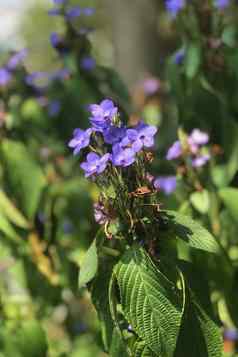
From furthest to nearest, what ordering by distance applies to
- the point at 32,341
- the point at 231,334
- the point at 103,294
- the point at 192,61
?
1. the point at 231,334
2. the point at 192,61
3. the point at 32,341
4. the point at 103,294

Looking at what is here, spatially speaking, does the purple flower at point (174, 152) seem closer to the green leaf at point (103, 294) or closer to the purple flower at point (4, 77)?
the green leaf at point (103, 294)

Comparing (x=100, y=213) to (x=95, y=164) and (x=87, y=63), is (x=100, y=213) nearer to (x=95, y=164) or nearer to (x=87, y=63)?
(x=95, y=164)

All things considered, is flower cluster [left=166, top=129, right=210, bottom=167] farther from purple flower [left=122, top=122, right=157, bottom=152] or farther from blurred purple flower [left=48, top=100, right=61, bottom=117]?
blurred purple flower [left=48, top=100, right=61, bottom=117]

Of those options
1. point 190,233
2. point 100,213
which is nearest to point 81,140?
point 100,213

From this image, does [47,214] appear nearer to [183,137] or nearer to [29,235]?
[29,235]

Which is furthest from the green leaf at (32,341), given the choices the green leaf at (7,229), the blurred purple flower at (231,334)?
the blurred purple flower at (231,334)
